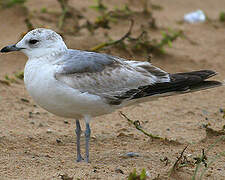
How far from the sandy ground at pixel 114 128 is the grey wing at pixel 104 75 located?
0.64m

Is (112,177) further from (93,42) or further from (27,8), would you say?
(27,8)

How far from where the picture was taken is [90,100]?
14.6ft

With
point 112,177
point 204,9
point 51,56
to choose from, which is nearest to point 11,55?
point 51,56

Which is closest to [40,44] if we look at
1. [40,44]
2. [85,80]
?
[40,44]

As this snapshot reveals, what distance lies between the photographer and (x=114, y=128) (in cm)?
580

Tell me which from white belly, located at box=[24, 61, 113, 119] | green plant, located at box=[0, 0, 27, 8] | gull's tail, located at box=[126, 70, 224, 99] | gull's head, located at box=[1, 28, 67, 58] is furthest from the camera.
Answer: green plant, located at box=[0, 0, 27, 8]

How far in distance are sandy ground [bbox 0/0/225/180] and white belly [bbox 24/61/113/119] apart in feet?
1.57

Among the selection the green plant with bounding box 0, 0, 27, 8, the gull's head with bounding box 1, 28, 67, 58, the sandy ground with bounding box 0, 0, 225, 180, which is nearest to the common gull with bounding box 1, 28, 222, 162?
the gull's head with bounding box 1, 28, 67, 58

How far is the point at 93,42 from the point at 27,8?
1.56 m

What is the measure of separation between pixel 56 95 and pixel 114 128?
5.21ft

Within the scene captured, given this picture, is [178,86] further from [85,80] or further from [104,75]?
[85,80]

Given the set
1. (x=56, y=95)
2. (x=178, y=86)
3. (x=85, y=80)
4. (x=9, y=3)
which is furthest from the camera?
(x=9, y=3)

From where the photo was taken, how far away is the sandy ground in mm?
4371

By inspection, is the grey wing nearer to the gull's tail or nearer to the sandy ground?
the gull's tail
